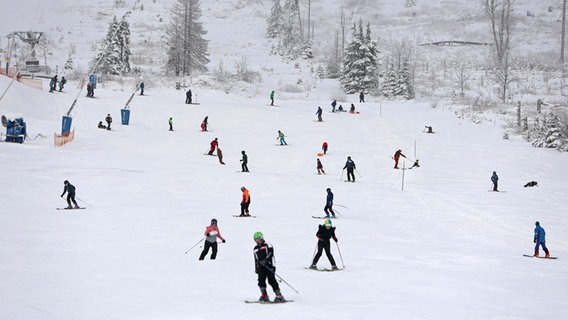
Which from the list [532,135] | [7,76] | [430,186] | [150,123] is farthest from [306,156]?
[7,76]

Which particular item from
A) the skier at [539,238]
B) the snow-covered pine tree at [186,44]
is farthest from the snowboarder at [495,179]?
the snow-covered pine tree at [186,44]

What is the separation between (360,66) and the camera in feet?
215

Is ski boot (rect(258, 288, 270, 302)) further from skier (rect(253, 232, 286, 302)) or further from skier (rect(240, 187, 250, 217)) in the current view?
skier (rect(240, 187, 250, 217))

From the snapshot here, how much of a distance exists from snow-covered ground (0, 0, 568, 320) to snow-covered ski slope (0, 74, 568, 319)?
0.08 meters

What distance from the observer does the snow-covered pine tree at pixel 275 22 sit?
87056 millimetres

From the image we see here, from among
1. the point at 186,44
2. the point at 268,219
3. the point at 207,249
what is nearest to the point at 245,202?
the point at 268,219

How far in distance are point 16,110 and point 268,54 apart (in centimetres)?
4871

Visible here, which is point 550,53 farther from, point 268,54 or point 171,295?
point 171,295

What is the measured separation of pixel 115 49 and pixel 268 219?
161ft

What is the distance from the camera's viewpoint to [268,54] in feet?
272

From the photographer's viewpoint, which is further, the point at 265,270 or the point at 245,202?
the point at 245,202

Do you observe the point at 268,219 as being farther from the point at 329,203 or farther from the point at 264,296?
the point at 264,296

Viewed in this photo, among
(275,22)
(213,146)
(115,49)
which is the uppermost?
(275,22)

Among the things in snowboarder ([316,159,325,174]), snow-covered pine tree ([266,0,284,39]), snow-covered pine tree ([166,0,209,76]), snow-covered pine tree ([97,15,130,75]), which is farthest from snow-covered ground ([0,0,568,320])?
snow-covered pine tree ([266,0,284,39])
